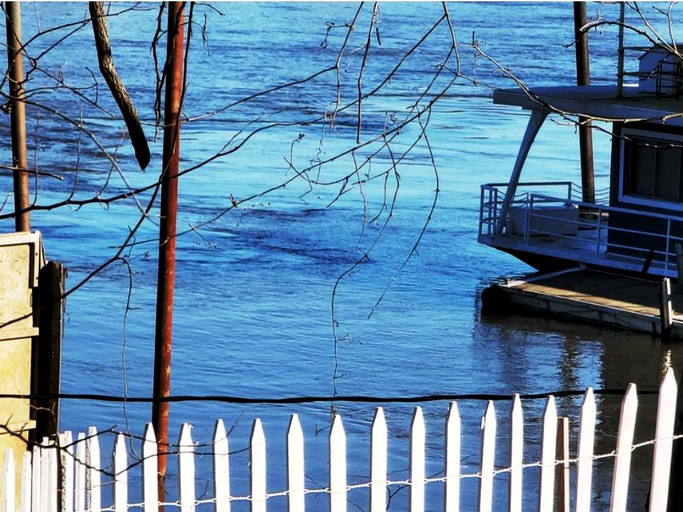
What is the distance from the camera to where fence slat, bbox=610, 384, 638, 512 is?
494 cm

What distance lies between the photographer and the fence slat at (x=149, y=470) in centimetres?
465

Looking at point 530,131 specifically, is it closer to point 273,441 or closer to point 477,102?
point 273,441

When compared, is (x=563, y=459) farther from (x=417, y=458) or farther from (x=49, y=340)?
(x=49, y=340)

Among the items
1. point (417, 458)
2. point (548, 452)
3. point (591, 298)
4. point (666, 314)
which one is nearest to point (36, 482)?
point (417, 458)

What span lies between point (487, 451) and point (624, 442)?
567 millimetres

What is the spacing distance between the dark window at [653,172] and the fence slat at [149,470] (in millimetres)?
15890

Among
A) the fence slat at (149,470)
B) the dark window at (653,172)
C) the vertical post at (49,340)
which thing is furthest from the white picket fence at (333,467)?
the dark window at (653,172)

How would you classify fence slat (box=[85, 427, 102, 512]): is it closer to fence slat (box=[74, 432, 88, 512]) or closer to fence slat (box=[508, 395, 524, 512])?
fence slat (box=[74, 432, 88, 512])

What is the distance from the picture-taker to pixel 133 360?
16.2 meters

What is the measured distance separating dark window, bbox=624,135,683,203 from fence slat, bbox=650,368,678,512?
1495 cm

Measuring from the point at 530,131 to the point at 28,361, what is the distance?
1600cm

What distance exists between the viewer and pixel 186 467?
469 cm

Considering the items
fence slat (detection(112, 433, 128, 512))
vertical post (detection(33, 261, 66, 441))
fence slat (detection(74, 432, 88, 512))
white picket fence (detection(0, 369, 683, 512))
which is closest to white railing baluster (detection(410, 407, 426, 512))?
white picket fence (detection(0, 369, 683, 512))

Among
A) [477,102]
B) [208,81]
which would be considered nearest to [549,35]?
[477,102]
